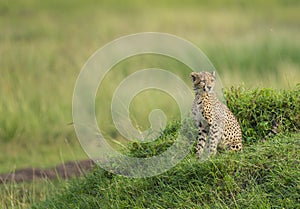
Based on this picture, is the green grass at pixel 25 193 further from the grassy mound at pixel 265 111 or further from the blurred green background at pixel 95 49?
the grassy mound at pixel 265 111

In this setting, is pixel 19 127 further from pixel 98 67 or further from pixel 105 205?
pixel 105 205

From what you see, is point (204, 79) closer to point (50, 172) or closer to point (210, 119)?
point (210, 119)

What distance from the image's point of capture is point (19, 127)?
36.4ft

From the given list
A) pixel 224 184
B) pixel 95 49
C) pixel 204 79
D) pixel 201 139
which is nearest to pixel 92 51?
pixel 95 49

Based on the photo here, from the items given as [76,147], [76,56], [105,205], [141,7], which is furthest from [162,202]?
[141,7]

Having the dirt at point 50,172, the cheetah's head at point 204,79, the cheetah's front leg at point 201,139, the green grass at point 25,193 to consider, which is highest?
the cheetah's head at point 204,79

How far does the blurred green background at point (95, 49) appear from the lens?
11062 millimetres

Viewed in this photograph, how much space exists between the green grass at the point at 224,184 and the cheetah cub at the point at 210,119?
0.12m

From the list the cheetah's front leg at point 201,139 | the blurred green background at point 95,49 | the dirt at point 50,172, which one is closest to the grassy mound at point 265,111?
the blurred green background at point 95,49

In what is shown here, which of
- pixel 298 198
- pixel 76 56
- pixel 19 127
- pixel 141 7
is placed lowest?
pixel 298 198

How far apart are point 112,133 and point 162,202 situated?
4676 millimetres

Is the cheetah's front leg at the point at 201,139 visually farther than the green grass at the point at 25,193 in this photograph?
No

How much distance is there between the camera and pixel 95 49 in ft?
47.4

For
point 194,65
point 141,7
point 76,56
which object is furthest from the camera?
point 141,7
